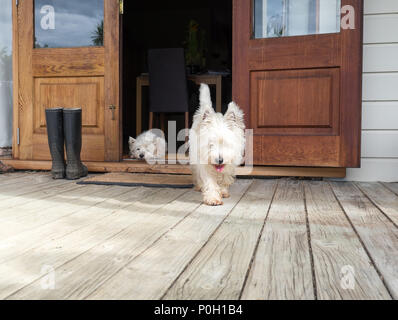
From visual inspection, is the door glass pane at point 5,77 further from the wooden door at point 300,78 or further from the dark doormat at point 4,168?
the wooden door at point 300,78

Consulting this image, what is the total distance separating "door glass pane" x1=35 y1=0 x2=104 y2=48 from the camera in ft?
11.7

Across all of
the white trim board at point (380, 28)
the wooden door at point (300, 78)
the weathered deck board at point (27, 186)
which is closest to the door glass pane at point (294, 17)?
the wooden door at point (300, 78)

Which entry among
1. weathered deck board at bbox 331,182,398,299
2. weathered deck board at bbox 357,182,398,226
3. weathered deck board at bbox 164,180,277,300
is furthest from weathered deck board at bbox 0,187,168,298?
weathered deck board at bbox 357,182,398,226

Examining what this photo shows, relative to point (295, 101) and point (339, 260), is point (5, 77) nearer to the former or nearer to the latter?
point (295, 101)

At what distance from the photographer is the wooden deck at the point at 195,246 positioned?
983 mm

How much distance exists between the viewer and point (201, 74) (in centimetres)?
479

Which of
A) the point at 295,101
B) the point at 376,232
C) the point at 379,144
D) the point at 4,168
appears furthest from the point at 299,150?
the point at 4,168

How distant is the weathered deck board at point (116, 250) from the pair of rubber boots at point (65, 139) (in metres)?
1.15

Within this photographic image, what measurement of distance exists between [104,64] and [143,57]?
4270 millimetres

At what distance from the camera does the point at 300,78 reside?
117 inches

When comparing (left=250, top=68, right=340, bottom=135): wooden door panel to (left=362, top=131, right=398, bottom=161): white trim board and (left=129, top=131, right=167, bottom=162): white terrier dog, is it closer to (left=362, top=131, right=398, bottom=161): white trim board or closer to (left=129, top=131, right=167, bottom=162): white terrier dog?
(left=362, top=131, right=398, bottom=161): white trim board

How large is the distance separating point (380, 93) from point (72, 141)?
247 centimetres
